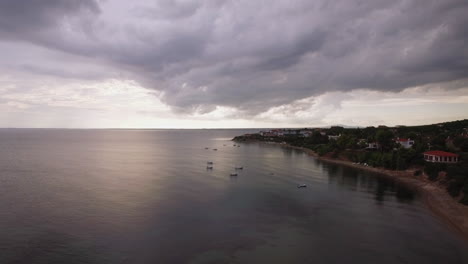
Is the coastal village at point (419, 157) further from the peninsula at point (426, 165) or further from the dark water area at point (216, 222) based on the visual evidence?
the dark water area at point (216, 222)

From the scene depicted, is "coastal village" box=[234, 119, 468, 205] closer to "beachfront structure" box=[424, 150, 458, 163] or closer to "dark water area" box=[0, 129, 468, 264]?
"beachfront structure" box=[424, 150, 458, 163]

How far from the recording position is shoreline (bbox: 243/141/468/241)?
34.2m

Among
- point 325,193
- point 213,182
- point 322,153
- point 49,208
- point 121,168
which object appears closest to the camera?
point 49,208

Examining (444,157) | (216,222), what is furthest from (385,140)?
(216,222)

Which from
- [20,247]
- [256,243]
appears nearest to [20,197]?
[20,247]

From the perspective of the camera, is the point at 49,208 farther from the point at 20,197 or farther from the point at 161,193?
the point at 161,193

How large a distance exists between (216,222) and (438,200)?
3468 centimetres

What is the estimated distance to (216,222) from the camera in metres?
34.2

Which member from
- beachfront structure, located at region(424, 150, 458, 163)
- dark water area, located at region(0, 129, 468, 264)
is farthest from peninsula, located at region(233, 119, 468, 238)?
dark water area, located at region(0, 129, 468, 264)

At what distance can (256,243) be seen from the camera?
92.9ft

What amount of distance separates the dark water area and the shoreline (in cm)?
150

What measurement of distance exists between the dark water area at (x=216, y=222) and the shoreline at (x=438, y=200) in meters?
1.50

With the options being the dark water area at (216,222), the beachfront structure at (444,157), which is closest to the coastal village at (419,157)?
the beachfront structure at (444,157)

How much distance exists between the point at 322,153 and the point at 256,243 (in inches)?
2980
